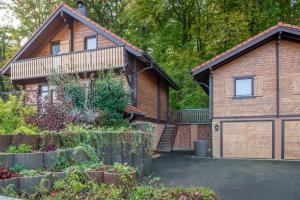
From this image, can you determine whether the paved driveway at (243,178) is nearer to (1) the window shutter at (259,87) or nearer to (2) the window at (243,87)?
(1) the window shutter at (259,87)

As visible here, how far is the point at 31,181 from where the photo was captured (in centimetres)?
483

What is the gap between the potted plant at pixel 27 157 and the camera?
218 inches

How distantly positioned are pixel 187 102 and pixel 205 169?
1152 cm

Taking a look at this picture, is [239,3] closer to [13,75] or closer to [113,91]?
[113,91]

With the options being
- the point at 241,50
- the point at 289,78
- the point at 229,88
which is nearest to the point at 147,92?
the point at 229,88

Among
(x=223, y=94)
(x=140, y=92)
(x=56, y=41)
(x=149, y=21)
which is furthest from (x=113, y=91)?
(x=149, y=21)

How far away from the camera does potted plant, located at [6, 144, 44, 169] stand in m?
5.53

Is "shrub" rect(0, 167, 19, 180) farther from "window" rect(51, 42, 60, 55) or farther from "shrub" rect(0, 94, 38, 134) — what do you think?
"window" rect(51, 42, 60, 55)

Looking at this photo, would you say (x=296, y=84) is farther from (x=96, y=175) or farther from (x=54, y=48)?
(x=54, y=48)

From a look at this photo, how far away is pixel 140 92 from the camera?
15.8 metres

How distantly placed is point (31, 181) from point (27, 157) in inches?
35.9

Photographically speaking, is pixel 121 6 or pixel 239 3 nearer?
pixel 239 3

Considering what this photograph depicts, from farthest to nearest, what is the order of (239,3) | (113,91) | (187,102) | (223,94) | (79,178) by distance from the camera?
(239,3), (187,102), (223,94), (113,91), (79,178)

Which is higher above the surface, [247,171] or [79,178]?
[79,178]
